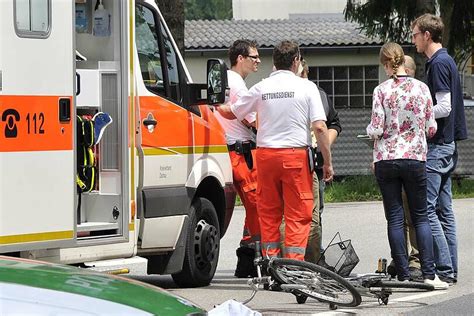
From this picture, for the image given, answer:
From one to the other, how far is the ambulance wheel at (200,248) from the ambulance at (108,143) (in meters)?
0.01

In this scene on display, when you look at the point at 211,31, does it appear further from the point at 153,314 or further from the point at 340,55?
the point at 153,314

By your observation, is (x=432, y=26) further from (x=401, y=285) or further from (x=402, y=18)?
(x=402, y=18)

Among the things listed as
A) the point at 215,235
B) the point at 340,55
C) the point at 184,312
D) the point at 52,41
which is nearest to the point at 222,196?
the point at 215,235

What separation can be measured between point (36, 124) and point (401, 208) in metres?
3.15

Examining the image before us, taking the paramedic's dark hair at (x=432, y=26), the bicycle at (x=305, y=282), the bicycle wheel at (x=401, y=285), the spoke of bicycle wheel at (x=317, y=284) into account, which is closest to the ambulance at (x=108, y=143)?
the bicycle at (x=305, y=282)

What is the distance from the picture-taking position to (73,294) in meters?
4.11

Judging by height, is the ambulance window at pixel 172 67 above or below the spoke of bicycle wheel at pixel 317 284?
above

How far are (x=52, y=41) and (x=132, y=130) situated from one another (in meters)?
1.25

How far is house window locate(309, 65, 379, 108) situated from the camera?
31.4 m

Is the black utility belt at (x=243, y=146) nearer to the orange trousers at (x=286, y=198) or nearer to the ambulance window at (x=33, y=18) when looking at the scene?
the orange trousers at (x=286, y=198)

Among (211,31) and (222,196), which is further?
(211,31)

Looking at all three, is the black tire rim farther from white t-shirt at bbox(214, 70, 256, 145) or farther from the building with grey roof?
the building with grey roof

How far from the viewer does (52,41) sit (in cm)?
828

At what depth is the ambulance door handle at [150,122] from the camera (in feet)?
31.1
